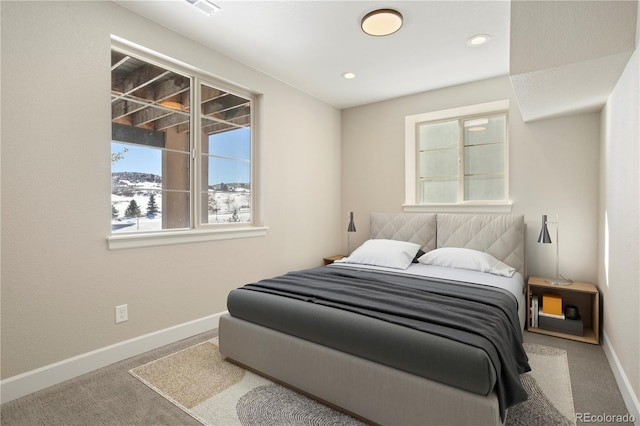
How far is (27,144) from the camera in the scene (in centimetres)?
199

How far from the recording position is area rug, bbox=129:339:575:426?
174 centimetres

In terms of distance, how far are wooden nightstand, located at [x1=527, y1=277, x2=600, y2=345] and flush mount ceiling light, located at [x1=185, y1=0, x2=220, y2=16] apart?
139 inches

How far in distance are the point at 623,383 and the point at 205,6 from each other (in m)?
3.69

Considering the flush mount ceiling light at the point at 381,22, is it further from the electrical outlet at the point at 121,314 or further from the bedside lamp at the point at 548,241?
the electrical outlet at the point at 121,314

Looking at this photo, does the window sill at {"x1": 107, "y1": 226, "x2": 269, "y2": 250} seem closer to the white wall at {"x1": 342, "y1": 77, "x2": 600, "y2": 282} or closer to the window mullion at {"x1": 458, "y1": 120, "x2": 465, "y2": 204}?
the white wall at {"x1": 342, "y1": 77, "x2": 600, "y2": 282}

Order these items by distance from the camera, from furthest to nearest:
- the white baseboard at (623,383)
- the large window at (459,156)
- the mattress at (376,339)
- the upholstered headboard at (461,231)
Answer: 1. the large window at (459,156)
2. the upholstered headboard at (461,231)
3. the white baseboard at (623,383)
4. the mattress at (376,339)

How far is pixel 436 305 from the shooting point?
198 centimetres

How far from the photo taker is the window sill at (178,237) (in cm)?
241

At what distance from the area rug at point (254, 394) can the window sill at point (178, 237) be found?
0.89 metres

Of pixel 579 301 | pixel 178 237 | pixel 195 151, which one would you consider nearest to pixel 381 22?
pixel 195 151

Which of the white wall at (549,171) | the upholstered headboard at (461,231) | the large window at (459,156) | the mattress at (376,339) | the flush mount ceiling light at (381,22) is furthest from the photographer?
the large window at (459,156)

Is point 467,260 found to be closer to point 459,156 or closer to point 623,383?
point 623,383

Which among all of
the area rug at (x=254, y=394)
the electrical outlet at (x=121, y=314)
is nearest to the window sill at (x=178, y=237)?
the electrical outlet at (x=121, y=314)

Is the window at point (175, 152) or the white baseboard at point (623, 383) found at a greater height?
the window at point (175, 152)
